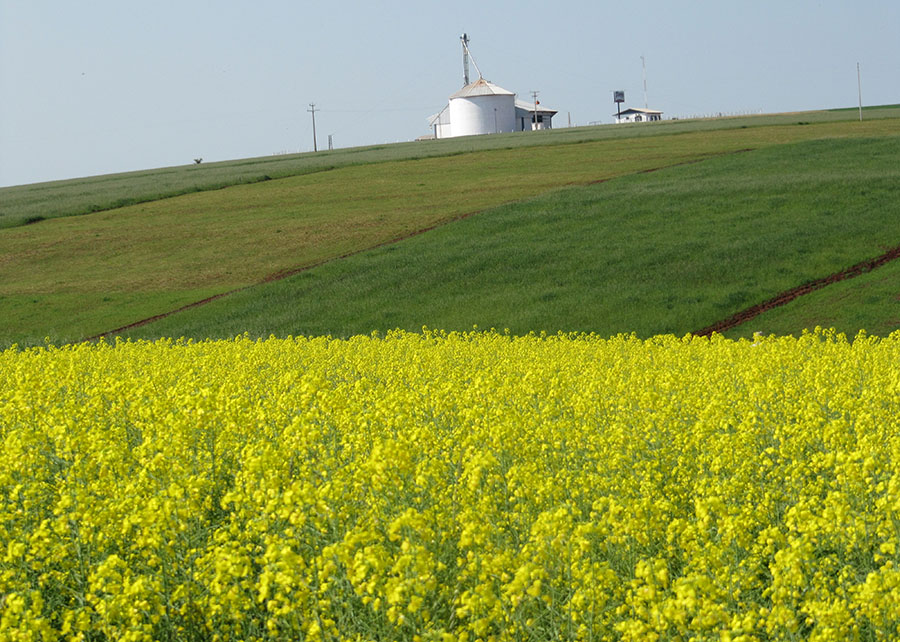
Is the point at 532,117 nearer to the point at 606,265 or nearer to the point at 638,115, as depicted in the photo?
the point at 638,115

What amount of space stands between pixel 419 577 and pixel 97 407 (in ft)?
24.1

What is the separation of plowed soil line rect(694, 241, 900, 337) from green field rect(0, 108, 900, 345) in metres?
0.35

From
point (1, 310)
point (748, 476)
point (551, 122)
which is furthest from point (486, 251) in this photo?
point (551, 122)

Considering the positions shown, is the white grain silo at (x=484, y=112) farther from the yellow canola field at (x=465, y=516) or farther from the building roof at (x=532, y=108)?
the yellow canola field at (x=465, y=516)

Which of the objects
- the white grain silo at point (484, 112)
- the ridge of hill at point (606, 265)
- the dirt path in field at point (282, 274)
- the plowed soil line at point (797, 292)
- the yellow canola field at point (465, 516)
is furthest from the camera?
the white grain silo at point (484, 112)

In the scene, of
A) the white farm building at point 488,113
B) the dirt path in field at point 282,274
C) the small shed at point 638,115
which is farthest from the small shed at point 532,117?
the dirt path in field at point 282,274

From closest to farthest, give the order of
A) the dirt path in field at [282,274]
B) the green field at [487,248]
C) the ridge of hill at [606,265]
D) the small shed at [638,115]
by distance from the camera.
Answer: the ridge of hill at [606,265]
the green field at [487,248]
the dirt path in field at [282,274]
the small shed at [638,115]

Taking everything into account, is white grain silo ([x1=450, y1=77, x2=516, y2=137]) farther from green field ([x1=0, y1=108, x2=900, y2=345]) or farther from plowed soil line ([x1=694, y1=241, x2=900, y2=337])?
plowed soil line ([x1=694, y1=241, x2=900, y2=337])

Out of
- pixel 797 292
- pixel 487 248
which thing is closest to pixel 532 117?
pixel 487 248

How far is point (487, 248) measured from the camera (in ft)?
120

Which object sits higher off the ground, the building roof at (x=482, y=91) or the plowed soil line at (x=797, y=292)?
the building roof at (x=482, y=91)

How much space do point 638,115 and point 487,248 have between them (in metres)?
126

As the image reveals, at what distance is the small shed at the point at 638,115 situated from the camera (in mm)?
155250

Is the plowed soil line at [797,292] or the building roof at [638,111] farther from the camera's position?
the building roof at [638,111]
